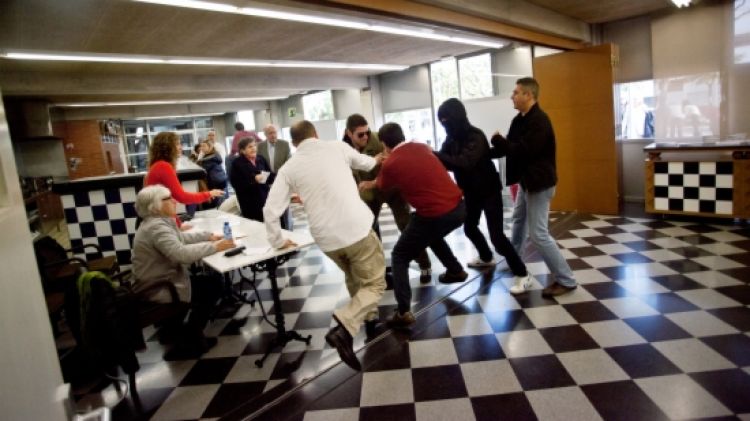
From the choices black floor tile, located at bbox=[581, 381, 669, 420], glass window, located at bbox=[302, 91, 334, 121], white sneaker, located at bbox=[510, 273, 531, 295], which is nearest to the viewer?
black floor tile, located at bbox=[581, 381, 669, 420]

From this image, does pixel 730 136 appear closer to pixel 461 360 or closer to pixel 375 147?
pixel 375 147

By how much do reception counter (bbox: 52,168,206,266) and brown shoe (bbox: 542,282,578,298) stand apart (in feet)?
12.8

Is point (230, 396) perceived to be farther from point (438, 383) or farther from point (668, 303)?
point (668, 303)

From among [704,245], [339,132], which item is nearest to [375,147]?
[704,245]

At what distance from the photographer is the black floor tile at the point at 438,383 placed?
8.07 ft

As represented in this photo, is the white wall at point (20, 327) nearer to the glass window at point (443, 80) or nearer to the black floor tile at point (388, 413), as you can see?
the black floor tile at point (388, 413)

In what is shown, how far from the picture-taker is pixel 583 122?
6117 millimetres

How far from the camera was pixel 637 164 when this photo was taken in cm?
686

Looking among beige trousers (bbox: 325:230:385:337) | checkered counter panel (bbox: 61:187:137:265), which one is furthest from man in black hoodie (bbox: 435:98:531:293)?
checkered counter panel (bbox: 61:187:137:265)

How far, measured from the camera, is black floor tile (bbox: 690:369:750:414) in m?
2.14

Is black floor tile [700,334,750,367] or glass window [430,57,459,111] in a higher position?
glass window [430,57,459,111]

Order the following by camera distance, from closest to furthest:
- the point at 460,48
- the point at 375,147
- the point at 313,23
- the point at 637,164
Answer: the point at 375,147
the point at 313,23
the point at 637,164
the point at 460,48

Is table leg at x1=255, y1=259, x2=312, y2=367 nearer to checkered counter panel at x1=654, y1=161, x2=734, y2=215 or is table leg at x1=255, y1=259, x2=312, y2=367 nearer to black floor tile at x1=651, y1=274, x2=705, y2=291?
black floor tile at x1=651, y1=274, x2=705, y2=291

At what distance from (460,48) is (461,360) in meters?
6.85
